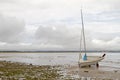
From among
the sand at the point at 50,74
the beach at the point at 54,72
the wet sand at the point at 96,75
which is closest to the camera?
the sand at the point at 50,74

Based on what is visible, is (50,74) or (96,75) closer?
(50,74)

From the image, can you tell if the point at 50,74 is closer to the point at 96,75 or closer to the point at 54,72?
the point at 54,72

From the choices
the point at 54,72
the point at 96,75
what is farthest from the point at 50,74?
the point at 96,75

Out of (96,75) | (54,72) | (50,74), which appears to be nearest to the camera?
(50,74)

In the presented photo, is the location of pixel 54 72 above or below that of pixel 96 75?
above

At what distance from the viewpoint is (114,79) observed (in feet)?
89.6

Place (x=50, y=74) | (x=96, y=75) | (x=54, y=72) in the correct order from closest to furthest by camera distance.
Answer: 1. (x=50, y=74)
2. (x=96, y=75)
3. (x=54, y=72)

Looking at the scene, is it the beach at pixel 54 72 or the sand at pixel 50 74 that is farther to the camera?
the beach at pixel 54 72

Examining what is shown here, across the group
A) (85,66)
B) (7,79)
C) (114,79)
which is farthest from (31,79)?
(85,66)

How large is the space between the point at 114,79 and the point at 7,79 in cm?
1256

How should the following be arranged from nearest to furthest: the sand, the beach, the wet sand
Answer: the sand, the beach, the wet sand

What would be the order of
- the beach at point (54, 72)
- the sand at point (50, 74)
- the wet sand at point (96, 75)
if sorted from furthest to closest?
the wet sand at point (96, 75) → the beach at point (54, 72) → the sand at point (50, 74)

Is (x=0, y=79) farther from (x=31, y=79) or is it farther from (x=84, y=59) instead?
(x=84, y=59)

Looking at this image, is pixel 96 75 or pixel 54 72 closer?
pixel 96 75
